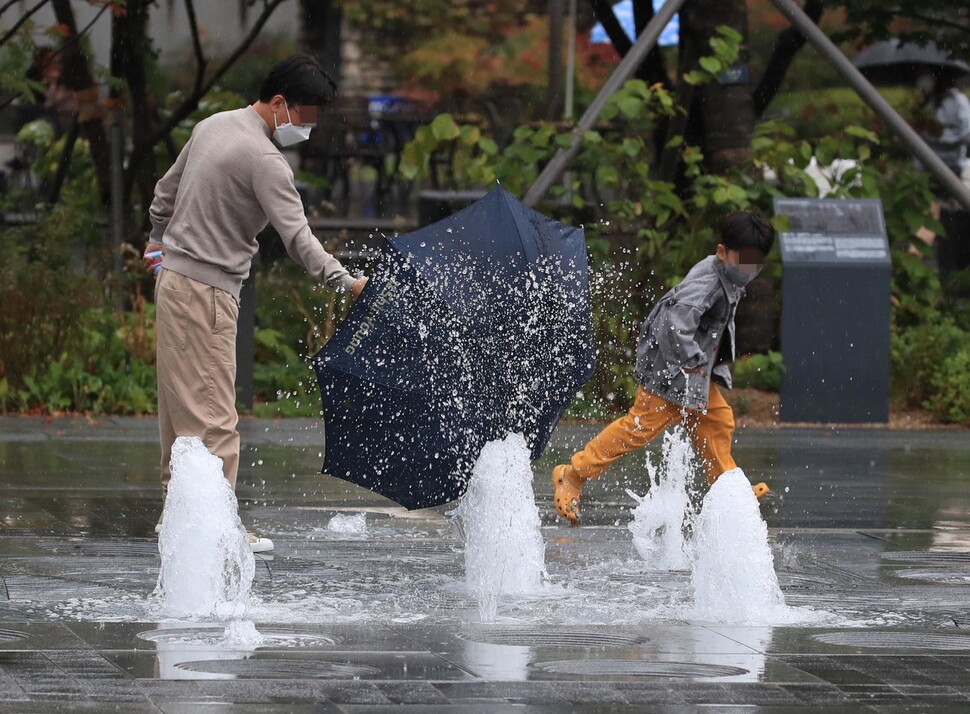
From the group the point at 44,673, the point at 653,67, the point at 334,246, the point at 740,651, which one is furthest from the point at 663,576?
the point at 653,67

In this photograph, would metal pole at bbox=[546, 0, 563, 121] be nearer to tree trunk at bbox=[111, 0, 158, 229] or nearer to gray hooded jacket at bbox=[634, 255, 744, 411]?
tree trunk at bbox=[111, 0, 158, 229]

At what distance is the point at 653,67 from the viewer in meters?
15.5

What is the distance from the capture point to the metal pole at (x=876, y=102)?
526 inches

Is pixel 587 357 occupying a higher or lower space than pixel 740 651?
higher

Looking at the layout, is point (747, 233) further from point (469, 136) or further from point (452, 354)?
point (469, 136)

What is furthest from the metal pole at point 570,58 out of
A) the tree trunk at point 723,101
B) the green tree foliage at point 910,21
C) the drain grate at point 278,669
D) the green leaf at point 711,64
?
the drain grate at point 278,669

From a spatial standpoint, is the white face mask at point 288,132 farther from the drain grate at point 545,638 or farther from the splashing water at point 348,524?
the drain grate at point 545,638

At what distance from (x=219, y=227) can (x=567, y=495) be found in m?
2.01

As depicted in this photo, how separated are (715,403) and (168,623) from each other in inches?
114

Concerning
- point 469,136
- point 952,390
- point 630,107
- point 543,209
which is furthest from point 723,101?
point 952,390

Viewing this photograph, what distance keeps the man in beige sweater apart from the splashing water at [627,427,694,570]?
1915 millimetres

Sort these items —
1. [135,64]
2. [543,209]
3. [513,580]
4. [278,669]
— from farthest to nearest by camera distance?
[135,64]
[543,209]
[513,580]
[278,669]

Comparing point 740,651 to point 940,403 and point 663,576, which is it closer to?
point 663,576

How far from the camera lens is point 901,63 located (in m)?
17.0
